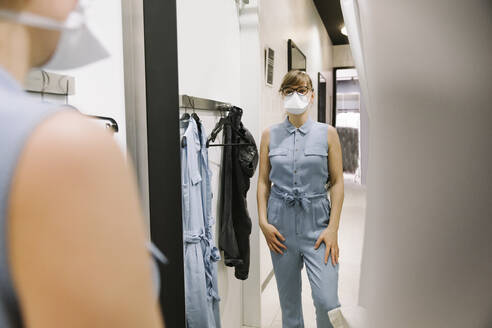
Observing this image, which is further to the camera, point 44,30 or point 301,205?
point 301,205

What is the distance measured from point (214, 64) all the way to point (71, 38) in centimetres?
138

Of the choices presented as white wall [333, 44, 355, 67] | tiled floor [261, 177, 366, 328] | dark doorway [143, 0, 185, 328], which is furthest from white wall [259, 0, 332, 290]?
white wall [333, 44, 355, 67]

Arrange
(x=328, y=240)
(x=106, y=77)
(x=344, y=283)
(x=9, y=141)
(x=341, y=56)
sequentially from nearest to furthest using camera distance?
(x=9, y=141) < (x=106, y=77) < (x=328, y=240) < (x=344, y=283) < (x=341, y=56)

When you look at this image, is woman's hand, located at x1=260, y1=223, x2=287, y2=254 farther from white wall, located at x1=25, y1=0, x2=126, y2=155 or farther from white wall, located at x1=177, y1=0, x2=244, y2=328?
white wall, located at x1=25, y1=0, x2=126, y2=155

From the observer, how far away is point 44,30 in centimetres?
25

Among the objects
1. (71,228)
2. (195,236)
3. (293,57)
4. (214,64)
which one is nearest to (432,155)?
(71,228)

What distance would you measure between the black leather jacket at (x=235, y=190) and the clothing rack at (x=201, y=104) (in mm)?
59

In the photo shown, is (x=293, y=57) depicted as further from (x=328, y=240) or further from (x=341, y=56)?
(x=341, y=56)

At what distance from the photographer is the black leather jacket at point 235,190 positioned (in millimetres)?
1655

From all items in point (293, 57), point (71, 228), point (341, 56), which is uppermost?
point (341, 56)

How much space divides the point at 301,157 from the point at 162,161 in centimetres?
79

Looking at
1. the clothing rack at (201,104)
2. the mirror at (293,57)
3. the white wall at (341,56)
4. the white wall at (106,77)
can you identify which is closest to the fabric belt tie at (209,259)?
the clothing rack at (201,104)

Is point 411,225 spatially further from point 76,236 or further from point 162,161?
point 162,161

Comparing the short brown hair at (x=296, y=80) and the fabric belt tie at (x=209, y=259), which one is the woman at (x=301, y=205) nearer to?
the short brown hair at (x=296, y=80)
